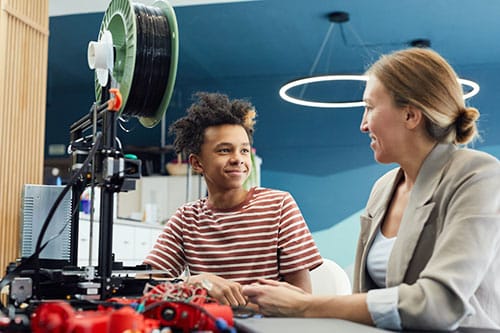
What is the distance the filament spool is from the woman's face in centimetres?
46

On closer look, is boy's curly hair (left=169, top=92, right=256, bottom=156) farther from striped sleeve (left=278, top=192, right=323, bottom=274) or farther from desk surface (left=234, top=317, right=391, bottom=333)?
desk surface (left=234, top=317, right=391, bottom=333)

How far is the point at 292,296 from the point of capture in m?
1.16

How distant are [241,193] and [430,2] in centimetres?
418

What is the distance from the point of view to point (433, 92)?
137 cm

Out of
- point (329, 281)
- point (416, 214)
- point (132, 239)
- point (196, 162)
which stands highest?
point (196, 162)

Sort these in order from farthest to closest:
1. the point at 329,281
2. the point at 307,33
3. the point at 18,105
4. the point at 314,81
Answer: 1. the point at 307,33
2. the point at 314,81
3. the point at 18,105
4. the point at 329,281

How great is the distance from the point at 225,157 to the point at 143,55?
49 cm

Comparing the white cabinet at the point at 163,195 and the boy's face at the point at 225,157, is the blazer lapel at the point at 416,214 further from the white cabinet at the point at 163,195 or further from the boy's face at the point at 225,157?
the white cabinet at the point at 163,195

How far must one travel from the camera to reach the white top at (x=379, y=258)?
55.6 inches

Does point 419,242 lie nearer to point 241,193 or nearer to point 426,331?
point 426,331

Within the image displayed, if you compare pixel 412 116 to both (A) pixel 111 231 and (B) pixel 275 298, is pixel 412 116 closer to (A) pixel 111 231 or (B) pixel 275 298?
(B) pixel 275 298

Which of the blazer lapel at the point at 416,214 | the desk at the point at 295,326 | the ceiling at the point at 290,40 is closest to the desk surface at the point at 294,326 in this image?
the desk at the point at 295,326

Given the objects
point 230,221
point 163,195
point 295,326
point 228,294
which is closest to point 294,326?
point 295,326

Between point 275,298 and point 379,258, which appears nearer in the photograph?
point 275,298
